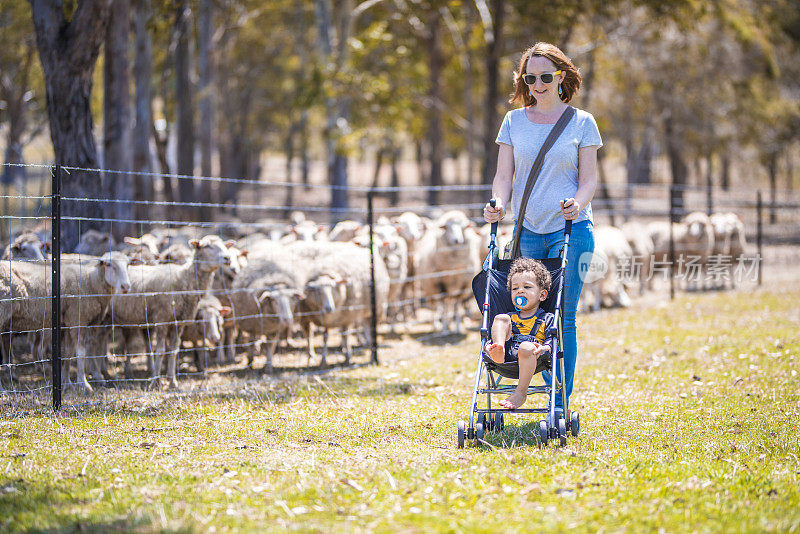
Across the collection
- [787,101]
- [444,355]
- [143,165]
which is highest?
[787,101]

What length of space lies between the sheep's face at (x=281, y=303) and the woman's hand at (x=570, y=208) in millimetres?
5512

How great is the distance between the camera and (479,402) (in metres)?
8.11

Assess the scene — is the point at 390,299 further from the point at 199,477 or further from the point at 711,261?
the point at 711,261

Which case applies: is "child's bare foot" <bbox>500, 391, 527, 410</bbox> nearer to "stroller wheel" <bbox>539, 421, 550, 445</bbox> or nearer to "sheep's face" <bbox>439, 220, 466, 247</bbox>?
"stroller wheel" <bbox>539, 421, 550, 445</bbox>

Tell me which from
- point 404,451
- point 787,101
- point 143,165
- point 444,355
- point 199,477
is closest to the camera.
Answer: point 199,477

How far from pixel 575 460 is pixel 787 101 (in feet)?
122

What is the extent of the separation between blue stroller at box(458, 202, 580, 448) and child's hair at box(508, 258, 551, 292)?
0.09 m

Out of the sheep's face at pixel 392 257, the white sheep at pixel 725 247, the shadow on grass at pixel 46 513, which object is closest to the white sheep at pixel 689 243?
the white sheep at pixel 725 247

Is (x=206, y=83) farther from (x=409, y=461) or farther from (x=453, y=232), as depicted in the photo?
(x=409, y=461)

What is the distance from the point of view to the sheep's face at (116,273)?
9.47 metres

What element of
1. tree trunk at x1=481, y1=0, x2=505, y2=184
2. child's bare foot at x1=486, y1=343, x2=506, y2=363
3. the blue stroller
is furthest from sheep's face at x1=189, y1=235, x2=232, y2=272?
tree trunk at x1=481, y1=0, x2=505, y2=184

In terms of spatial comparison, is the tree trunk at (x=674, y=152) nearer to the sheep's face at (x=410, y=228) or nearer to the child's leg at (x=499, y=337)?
the sheep's face at (x=410, y=228)

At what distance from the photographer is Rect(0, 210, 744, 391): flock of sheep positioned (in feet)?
31.2

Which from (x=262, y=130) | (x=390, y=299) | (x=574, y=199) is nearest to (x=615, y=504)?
(x=574, y=199)
